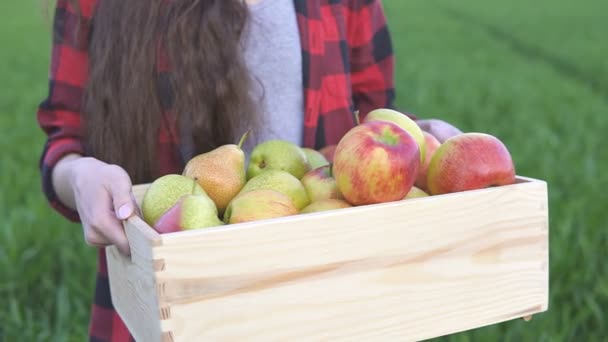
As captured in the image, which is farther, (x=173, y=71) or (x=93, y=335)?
(x=93, y=335)

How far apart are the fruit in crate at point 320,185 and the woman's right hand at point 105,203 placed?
27cm

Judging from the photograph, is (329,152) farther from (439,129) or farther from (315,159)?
(439,129)

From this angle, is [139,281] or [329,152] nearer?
[139,281]

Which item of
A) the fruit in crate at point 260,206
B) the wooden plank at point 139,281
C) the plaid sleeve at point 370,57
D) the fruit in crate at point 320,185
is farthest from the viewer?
the plaid sleeve at point 370,57

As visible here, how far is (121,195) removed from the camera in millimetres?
1087

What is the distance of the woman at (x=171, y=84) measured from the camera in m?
1.35

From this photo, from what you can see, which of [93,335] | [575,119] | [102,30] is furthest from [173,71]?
[575,119]

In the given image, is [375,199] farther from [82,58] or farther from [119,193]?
[82,58]

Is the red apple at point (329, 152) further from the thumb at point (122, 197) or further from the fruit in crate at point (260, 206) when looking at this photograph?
the thumb at point (122, 197)

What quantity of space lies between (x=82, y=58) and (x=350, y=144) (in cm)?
57

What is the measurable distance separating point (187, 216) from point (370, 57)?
32.6 inches

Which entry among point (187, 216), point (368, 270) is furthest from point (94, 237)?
Answer: point (368, 270)

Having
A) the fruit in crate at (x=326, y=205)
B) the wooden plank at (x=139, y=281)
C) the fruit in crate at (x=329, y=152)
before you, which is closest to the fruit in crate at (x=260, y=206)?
the fruit in crate at (x=326, y=205)

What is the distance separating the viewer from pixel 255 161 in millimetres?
1323
